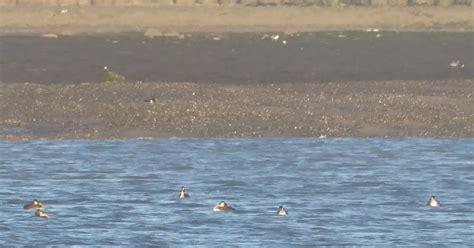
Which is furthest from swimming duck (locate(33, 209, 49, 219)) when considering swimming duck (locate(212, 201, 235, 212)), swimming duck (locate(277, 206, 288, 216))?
swimming duck (locate(277, 206, 288, 216))

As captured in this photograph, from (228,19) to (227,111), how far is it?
53.4 feet

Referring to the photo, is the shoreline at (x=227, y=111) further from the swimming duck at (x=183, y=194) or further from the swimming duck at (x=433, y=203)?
the swimming duck at (x=433, y=203)

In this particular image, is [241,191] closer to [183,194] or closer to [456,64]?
[183,194]

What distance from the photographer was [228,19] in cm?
4112

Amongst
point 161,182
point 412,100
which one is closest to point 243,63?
point 412,100

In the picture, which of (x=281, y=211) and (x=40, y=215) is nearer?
(x=40, y=215)

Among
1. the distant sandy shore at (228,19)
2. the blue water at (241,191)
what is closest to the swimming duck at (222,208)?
the blue water at (241,191)

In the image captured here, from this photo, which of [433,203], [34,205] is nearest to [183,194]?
[34,205]

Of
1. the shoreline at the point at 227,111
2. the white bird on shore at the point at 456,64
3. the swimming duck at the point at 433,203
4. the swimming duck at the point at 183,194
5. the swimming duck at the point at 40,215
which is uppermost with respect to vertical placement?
the white bird on shore at the point at 456,64

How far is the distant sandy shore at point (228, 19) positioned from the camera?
4016cm

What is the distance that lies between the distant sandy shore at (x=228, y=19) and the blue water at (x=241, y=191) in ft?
55.8

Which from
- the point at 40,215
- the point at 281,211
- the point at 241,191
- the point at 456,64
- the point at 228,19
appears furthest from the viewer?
the point at 228,19

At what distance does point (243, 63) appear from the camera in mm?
32500

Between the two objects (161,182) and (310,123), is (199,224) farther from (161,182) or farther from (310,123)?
(310,123)
